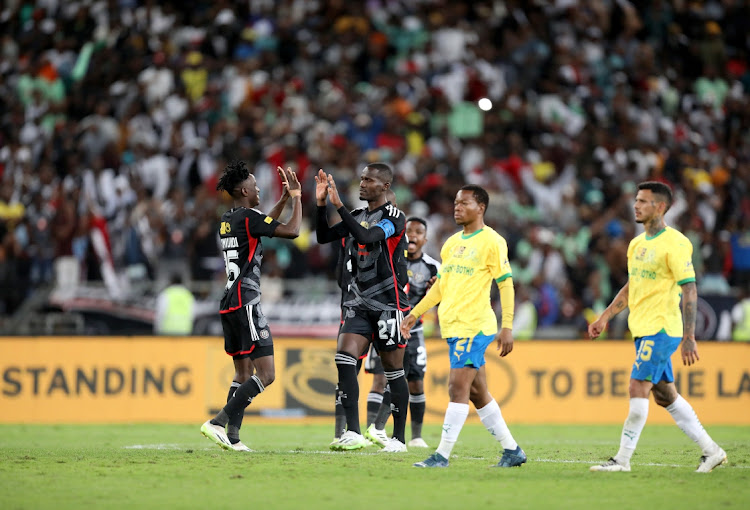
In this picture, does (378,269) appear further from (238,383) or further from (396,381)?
(238,383)

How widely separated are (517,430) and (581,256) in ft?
19.9

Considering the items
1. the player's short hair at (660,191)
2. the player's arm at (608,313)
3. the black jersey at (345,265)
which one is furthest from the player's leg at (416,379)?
the player's short hair at (660,191)

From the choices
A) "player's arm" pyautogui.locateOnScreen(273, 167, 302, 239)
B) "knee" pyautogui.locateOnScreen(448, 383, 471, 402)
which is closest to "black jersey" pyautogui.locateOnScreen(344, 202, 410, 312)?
"player's arm" pyautogui.locateOnScreen(273, 167, 302, 239)

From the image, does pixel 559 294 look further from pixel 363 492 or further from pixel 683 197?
pixel 363 492

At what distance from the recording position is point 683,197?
22969 mm

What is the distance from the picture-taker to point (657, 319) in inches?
369

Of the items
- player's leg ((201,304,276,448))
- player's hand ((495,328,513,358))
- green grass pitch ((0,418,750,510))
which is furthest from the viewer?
player's leg ((201,304,276,448))

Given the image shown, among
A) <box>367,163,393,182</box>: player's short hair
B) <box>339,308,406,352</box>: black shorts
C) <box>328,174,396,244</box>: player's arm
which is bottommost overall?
<box>339,308,406,352</box>: black shorts

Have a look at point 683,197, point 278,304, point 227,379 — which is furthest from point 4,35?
point 683,197

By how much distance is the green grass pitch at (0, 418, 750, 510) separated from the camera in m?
7.57

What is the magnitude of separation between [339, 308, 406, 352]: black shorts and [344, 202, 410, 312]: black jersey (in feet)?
0.21

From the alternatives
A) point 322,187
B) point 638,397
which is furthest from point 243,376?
point 638,397

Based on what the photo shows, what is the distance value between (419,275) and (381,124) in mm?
11691

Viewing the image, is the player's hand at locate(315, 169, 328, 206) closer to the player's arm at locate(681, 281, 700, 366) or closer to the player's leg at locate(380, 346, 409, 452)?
the player's leg at locate(380, 346, 409, 452)
